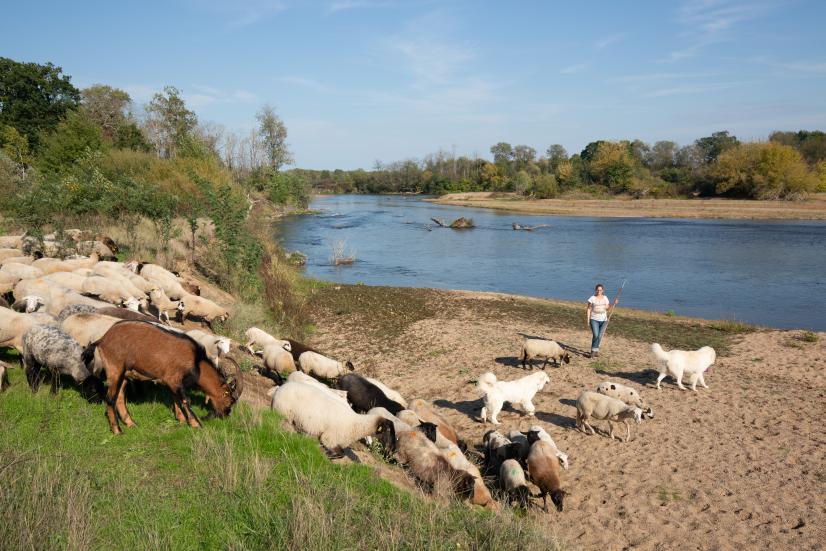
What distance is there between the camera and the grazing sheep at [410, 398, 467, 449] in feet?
27.5

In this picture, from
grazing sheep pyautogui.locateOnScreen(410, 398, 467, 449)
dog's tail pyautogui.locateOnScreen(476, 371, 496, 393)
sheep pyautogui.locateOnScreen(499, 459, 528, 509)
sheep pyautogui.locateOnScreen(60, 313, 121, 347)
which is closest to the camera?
sheep pyautogui.locateOnScreen(499, 459, 528, 509)

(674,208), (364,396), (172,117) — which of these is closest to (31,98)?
(172,117)

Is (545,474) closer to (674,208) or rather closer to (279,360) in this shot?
(279,360)

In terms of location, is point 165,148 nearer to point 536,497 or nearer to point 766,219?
point 536,497

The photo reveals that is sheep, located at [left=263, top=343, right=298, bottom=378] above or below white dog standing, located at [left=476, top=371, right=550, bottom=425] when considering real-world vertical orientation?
above

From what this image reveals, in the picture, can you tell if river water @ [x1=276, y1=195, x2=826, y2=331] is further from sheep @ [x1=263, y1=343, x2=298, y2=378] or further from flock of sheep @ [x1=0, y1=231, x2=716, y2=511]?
sheep @ [x1=263, y1=343, x2=298, y2=378]

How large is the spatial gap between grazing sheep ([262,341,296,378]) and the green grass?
3890 millimetres

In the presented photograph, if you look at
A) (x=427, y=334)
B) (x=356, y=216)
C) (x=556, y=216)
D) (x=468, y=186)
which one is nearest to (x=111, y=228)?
(x=427, y=334)

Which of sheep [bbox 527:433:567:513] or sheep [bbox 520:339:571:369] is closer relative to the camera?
sheep [bbox 527:433:567:513]

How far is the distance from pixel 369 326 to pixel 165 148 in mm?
39949

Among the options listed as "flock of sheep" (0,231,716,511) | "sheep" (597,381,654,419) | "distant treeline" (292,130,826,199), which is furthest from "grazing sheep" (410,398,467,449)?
"distant treeline" (292,130,826,199)

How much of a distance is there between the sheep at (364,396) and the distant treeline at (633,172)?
71.7 m

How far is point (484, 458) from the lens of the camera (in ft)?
26.8

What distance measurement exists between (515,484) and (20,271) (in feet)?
37.7
